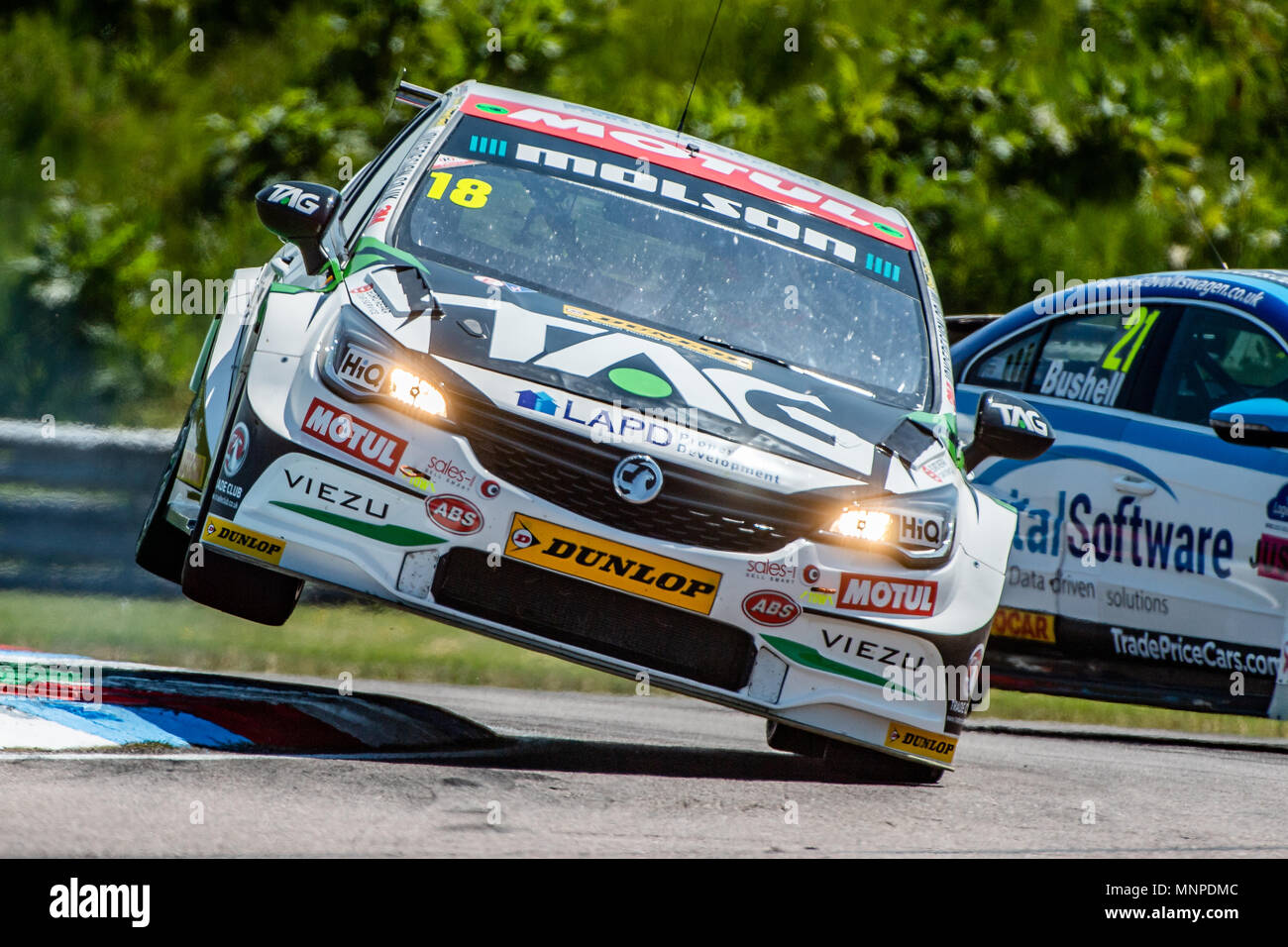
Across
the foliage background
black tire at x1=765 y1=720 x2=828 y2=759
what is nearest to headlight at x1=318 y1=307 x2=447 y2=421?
black tire at x1=765 y1=720 x2=828 y2=759

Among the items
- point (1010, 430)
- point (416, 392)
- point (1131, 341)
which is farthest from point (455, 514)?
point (1131, 341)

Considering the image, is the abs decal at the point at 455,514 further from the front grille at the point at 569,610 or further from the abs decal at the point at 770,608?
the abs decal at the point at 770,608

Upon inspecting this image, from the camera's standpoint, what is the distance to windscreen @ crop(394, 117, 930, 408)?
5199 millimetres

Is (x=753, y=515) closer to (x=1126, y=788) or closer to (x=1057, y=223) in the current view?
(x=1126, y=788)

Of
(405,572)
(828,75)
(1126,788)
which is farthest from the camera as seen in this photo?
(828,75)

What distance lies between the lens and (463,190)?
541 centimetres

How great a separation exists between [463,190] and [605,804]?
216 centimetres

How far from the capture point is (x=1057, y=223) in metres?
13.4

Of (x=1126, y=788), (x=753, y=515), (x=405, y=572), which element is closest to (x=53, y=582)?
(x=405, y=572)

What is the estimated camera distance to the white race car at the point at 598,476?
4.46m

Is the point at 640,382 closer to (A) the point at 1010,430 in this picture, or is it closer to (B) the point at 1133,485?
(A) the point at 1010,430

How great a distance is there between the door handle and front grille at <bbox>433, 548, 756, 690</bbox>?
241 centimetres

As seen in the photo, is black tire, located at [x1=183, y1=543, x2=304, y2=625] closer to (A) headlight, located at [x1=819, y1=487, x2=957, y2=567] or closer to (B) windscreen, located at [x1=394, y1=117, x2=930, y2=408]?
(B) windscreen, located at [x1=394, y1=117, x2=930, y2=408]
